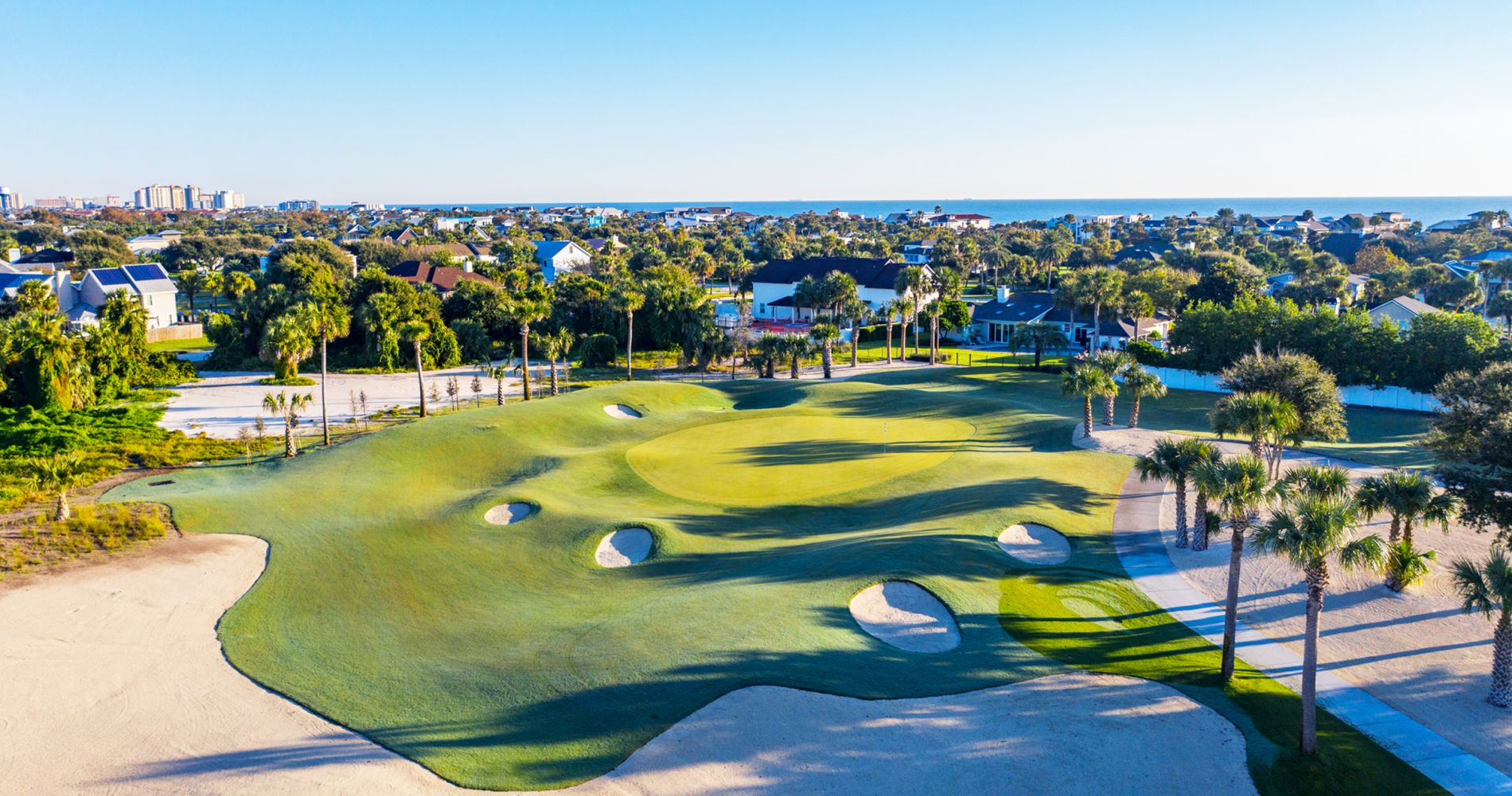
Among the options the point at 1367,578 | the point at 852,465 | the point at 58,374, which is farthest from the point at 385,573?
the point at 58,374

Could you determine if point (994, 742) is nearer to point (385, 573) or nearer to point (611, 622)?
point (611, 622)

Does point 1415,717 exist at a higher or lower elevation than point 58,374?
lower

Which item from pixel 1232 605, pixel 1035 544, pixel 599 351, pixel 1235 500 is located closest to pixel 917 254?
pixel 599 351

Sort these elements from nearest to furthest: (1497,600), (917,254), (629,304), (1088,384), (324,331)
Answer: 1. (1497,600)
2. (1088,384)
3. (324,331)
4. (629,304)
5. (917,254)

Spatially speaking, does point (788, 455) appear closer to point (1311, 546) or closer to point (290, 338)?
point (1311, 546)

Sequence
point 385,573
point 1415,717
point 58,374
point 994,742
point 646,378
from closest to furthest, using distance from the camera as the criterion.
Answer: point 994,742, point 1415,717, point 385,573, point 58,374, point 646,378

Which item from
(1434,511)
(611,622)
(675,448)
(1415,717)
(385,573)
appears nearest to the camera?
(1415,717)
